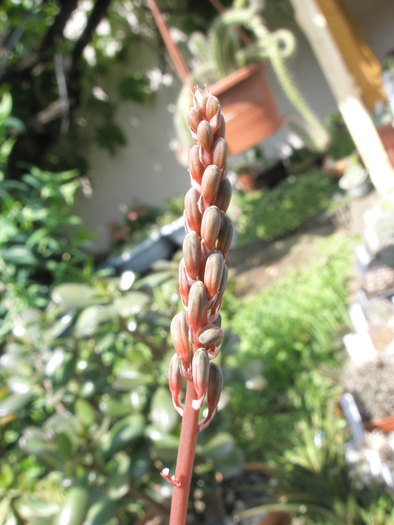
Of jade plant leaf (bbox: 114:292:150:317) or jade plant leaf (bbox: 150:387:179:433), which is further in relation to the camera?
jade plant leaf (bbox: 114:292:150:317)

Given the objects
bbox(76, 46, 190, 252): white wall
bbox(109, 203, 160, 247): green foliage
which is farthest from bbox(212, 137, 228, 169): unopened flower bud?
bbox(76, 46, 190, 252): white wall

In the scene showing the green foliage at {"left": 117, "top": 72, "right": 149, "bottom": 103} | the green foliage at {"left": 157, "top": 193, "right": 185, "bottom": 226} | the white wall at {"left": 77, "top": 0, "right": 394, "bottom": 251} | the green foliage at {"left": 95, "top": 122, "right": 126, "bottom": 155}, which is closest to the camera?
the green foliage at {"left": 157, "top": 193, "right": 185, "bottom": 226}

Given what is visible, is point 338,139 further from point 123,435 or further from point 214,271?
point 214,271

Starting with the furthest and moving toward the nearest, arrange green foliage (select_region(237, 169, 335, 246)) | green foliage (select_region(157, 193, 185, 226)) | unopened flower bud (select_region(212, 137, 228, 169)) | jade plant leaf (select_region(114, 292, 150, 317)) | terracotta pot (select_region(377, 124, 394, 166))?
green foliage (select_region(157, 193, 185, 226)), green foliage (select_region(237, 169, 335, 246)), terracotta pot (select_region(377, 124, 394, 166)), jade plant leaf (select_region(114, 292, 150, 317)), unopened flower bud (select_region(212, 137, 228, 169))

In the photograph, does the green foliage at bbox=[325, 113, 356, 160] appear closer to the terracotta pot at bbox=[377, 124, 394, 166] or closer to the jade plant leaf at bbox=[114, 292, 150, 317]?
the terracotta pot at bbox=[377, 124, 394, 166]

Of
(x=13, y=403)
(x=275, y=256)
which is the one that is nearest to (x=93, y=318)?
(x=13, y=403)

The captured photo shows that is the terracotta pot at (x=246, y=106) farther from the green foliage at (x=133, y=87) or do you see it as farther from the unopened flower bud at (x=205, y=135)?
the green foliage at (x=133, y=87)

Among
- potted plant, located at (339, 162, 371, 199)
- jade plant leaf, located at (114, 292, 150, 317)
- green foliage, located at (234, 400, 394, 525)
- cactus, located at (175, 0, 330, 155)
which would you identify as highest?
cactus, located at (175, 0, 330, 155)
